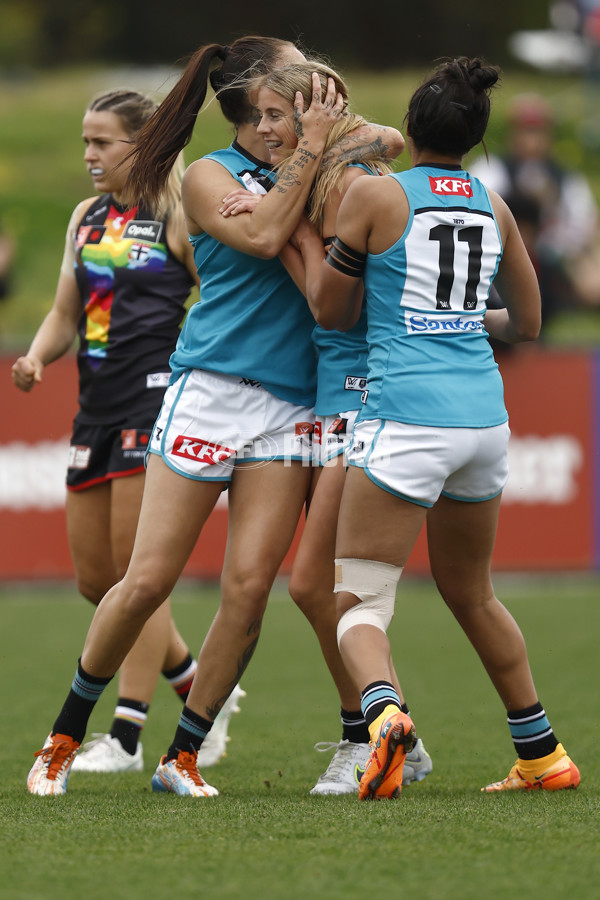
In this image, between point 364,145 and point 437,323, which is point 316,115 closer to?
point 364,145

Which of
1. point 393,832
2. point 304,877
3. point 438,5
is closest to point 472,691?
point 393,832

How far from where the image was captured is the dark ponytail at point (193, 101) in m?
3.91

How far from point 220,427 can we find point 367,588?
2.21 feet

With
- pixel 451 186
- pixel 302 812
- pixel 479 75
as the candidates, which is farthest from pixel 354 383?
pixel 302 812

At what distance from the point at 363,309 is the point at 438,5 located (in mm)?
25590

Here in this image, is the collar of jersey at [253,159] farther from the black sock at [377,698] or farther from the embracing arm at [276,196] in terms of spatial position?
the black sock at [377,698]

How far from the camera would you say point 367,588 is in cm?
360

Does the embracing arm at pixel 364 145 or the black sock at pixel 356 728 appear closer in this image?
the embracing arm at pixel 364 145

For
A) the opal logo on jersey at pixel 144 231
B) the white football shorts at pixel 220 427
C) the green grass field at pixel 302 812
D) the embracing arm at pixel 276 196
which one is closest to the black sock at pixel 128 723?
the green grass field at pixel 302 812

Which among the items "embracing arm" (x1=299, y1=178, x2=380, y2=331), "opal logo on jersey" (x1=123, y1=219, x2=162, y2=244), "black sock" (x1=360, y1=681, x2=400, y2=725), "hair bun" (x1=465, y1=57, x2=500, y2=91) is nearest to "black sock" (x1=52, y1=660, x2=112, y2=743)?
"black sock" (x1=360, y1=681, x2=400, y2=725)

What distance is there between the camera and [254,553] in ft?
12.7

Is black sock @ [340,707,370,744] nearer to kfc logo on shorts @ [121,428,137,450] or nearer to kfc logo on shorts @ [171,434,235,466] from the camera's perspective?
kfc logo on shorts @ [171,434,235,466]

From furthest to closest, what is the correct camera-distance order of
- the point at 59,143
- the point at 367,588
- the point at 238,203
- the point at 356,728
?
the point at 59,143, the point at 356,728, the point at 238,203, the point at 367,588

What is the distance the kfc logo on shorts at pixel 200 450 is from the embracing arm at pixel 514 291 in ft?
2.98
